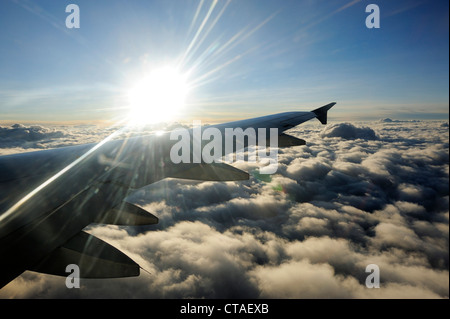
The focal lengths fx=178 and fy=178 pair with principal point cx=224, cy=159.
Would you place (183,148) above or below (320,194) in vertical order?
above

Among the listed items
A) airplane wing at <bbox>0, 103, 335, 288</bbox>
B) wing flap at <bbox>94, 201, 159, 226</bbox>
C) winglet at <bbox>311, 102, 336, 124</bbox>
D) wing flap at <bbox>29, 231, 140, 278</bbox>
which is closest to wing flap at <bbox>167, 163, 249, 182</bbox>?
airplane wing at <bbox>0, 103, 335, 288</bbox>

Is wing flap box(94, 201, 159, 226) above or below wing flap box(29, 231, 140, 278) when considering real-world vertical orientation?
above

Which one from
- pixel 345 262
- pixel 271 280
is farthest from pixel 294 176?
pixel 271 280

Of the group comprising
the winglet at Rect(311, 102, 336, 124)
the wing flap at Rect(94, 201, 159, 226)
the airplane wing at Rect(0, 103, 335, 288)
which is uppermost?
the winglet at Rect(311, 102, 336, 124)
